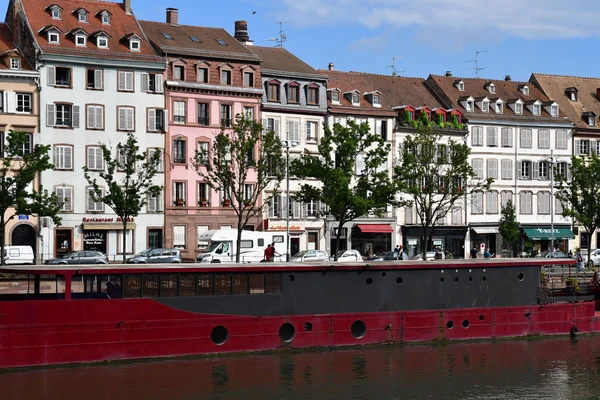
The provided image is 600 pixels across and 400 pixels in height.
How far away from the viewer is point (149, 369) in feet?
123

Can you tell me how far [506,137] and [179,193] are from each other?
1242 inches

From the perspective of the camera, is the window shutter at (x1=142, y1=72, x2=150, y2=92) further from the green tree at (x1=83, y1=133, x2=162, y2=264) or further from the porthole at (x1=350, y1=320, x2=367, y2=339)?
the porthole at (x1=350, y1=320, x2=367, y2=339)

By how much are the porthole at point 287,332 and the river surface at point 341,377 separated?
0.62 m

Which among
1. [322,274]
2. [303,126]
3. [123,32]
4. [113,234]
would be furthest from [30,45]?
[322,274]

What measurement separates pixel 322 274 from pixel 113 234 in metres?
36.0

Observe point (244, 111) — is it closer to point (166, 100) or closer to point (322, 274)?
point (166, 100)

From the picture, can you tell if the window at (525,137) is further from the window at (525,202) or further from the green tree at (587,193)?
the green tree at (587,193)

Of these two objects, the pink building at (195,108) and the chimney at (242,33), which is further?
the chimney at (242,33)

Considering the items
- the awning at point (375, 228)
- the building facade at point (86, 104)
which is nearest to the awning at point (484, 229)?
the awning at point (375, 228)

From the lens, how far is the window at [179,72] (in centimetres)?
7731

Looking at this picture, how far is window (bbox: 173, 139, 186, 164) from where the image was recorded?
7794 centimetres

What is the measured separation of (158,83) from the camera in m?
76.8

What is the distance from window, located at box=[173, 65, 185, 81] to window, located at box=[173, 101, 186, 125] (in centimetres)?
172

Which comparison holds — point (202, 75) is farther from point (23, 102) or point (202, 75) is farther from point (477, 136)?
point (477, 136)
